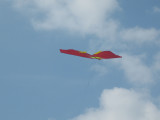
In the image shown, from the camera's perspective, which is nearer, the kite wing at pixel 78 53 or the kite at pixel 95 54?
the kite wing at pixel 78 53

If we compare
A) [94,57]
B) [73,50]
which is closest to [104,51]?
[94,57]

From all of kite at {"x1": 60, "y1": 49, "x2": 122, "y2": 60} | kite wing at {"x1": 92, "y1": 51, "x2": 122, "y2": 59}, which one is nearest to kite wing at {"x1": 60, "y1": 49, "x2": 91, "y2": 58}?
kite at {"x1": 60, "y1": 49, "x2": 122, "y2": 60}

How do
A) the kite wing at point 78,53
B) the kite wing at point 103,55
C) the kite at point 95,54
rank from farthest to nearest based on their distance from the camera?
the kite wing at point 103,55 < the kite at point 95,54 < the kite wing at point 78,53

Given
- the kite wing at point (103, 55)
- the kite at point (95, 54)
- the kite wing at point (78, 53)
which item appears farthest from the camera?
the kite wing at point (103, 55)

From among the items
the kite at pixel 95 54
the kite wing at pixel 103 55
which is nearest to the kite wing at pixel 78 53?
the kite at pixel 95 54

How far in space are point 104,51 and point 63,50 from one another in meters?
5.98

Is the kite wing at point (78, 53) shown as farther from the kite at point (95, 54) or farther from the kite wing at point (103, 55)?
the kite wing at point (103, 55)

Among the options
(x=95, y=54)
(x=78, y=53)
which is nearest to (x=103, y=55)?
(x=95, y=54)

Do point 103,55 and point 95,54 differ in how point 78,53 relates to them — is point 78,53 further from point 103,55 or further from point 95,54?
point 103,55

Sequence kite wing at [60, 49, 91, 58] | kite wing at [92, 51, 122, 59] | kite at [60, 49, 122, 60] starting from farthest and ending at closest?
→ kite wing at [92, 51, 122, 59]
kite at [60, 49, 122, 60]
kite wing at [60, 49, 91, 58]

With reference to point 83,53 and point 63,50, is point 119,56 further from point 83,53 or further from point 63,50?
point 63,50

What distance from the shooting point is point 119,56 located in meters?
36.9

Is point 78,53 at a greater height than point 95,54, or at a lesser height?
lesser

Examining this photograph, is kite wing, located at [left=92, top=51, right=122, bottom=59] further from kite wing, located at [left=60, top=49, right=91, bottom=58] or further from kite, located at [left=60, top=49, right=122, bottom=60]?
kite wing, located at [left=60, top=49, right=91, bottom=58]
